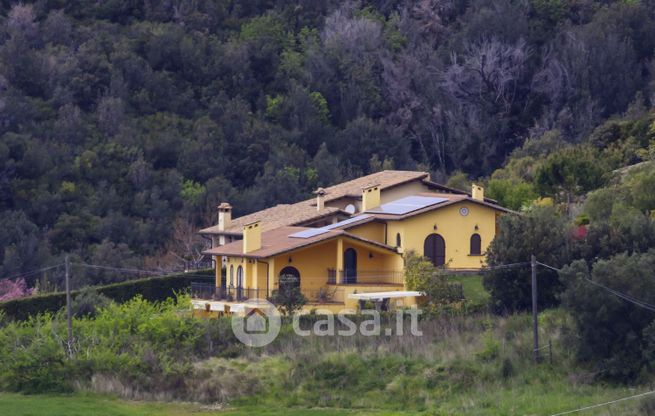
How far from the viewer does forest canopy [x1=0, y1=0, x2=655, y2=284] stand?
9206cm

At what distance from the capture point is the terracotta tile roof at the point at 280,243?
5939cm

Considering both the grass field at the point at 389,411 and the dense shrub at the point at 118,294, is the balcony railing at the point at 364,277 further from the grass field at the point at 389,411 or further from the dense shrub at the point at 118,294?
the grass field at the point at 389,411

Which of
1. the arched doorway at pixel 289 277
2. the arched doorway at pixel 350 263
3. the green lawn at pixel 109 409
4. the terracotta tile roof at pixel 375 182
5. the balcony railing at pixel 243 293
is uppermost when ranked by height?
the terracotta tile roof at pixel 375 182

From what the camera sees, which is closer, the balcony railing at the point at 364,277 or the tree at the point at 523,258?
the tree at the point at 523,258

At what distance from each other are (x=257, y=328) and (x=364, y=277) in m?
7.40

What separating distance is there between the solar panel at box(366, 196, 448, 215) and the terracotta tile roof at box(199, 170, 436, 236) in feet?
6.77

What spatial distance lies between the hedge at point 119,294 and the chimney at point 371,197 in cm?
630

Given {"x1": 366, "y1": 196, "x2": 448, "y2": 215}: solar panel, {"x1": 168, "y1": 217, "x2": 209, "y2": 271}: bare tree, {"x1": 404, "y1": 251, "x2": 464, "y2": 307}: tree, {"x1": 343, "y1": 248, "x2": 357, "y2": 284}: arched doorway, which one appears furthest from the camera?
{"x1": 168, "y1": 217, "x2": 209, "y2": 271}: bare tree

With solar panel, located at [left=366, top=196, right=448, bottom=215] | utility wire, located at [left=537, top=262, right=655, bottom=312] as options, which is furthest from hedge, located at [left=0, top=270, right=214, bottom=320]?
utility wire, located at [left=537, top=262, right=655, bottom=312]

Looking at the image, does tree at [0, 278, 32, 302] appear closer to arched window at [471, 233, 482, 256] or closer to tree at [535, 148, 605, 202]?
tree at [535, 148, 605, 202]

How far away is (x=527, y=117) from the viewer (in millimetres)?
104938

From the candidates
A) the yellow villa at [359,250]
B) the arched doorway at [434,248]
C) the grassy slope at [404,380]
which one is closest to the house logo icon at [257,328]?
the grassy slope at [404,380]

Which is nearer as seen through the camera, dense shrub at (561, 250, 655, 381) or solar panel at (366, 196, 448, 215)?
dense shrub at (561, 250, 655, 381)

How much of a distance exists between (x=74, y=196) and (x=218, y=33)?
25.3 meters
